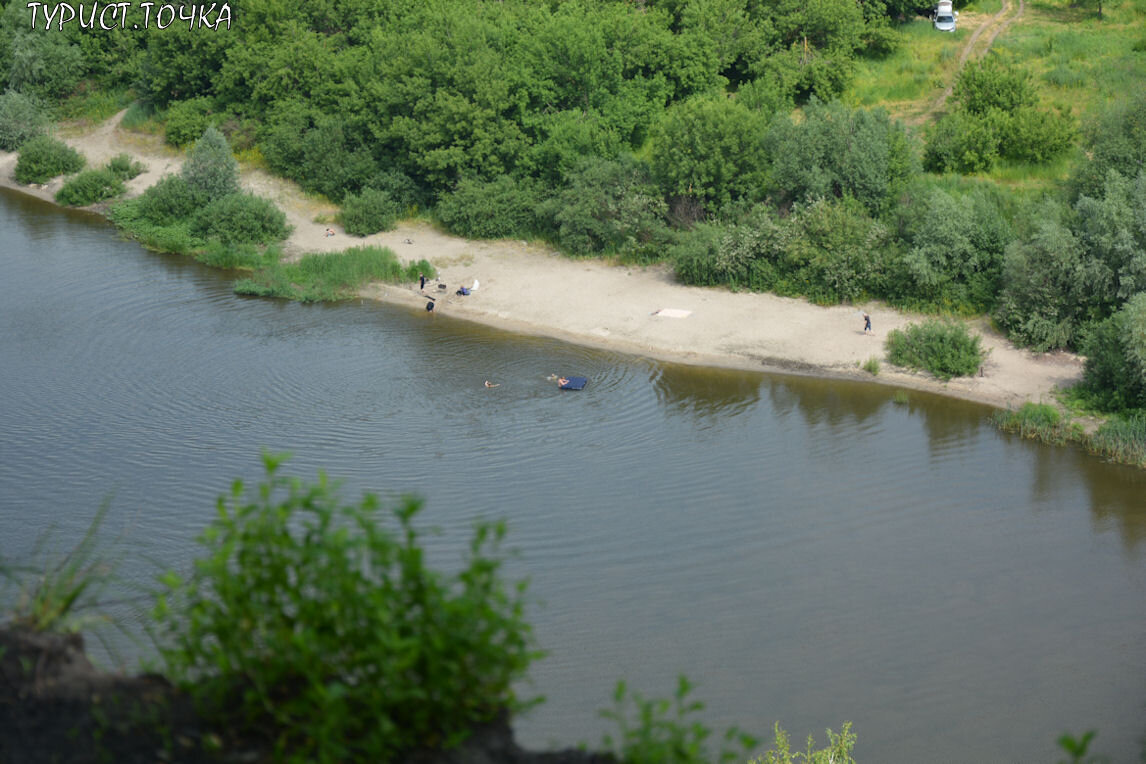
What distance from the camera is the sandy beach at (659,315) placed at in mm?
31328

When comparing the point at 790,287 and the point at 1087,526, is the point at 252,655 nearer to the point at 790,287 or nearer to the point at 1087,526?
the point at 1087,526

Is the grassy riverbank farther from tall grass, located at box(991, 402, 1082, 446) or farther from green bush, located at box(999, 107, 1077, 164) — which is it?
green bush, located at box(999, 107, 1077, 164)

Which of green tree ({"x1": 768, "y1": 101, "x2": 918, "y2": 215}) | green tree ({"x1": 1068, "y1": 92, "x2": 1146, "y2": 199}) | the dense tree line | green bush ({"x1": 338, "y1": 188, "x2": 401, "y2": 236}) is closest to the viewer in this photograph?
green tree ({"x1": 1068, "y1": 92, "x2": 1146, "y2": 199})

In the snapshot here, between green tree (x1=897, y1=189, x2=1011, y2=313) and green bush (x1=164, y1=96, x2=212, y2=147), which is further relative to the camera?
green bush (x1=164, y1=96, x2=212, y2=147)

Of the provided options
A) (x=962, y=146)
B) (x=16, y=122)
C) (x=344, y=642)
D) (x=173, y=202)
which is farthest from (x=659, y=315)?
(x=16, y=122)

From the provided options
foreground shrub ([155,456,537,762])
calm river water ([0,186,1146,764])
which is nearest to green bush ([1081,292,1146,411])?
calm river water ([0,186,1146,764])

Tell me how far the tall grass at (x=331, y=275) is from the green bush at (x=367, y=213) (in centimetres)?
274

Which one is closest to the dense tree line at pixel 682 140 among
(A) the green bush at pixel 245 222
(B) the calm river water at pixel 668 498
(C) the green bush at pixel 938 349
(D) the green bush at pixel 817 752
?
(A) the green bush at pixel 245 222

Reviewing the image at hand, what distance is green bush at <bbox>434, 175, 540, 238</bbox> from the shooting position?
42.7 metres

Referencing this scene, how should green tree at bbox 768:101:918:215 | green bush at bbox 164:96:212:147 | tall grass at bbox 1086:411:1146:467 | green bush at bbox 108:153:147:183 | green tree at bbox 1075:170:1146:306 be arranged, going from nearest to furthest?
tall grass at bbox 1086:411:1146:467
green tree at bbox 1075:170:1146:306
green tree at bbox 768:101:918:215
green bush at bbox 108:153:147:183
green bush at bbox 164:96:212:147

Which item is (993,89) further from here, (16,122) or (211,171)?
(16,122)

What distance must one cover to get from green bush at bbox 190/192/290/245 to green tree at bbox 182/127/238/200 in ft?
5.50

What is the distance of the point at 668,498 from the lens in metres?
25.0

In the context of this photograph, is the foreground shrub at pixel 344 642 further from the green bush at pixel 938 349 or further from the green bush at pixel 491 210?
the green bush at pixel 491 210
